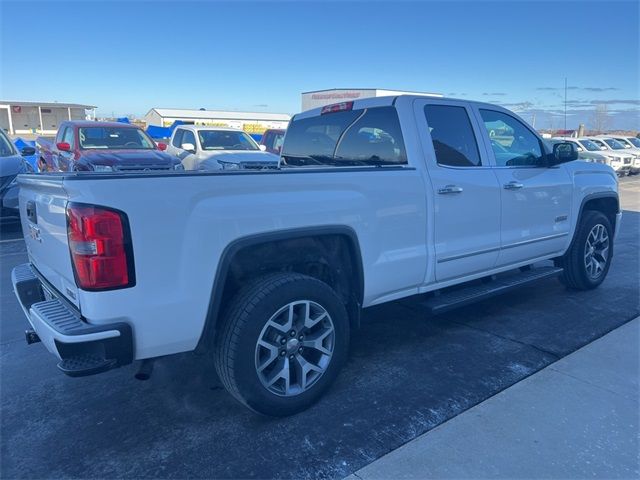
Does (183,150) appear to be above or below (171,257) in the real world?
above

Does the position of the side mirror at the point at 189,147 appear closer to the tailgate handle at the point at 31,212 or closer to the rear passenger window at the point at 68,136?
the rear passenger window at the point at 68,136

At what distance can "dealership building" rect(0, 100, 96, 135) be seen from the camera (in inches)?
1784

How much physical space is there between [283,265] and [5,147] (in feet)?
26.6

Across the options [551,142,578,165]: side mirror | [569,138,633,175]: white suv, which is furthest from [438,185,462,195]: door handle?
[569,138,633,175]: white suv

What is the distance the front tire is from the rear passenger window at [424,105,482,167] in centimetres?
155

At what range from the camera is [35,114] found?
156ft

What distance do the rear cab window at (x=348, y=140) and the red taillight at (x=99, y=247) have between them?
2143mm

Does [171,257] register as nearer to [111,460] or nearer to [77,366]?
[77,366]

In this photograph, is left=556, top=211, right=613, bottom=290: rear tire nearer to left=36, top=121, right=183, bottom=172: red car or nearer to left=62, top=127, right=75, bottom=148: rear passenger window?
left=36, top=121, right=183, bottom=172: red car

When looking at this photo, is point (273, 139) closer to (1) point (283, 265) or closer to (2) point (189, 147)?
(2) point (189, 147)

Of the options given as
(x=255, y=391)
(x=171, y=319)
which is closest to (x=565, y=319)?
(x=255, y=391)

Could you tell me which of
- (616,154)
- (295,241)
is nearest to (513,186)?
(295,241)

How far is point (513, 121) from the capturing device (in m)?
4.57

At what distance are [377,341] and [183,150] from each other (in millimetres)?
9904
